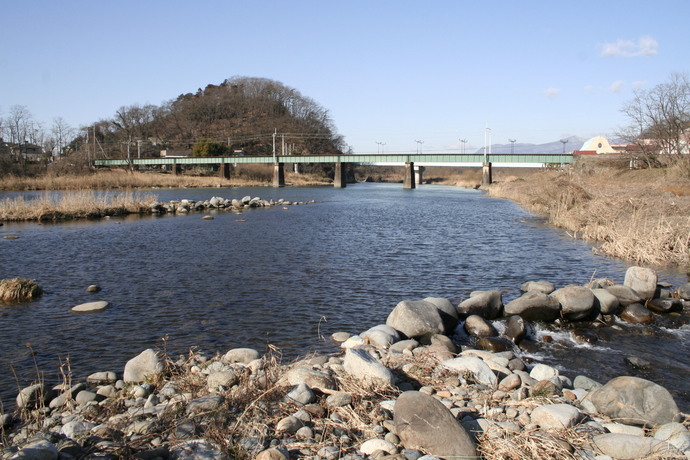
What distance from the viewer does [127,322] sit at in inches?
575

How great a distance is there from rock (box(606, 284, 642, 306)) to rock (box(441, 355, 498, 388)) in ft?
27.6

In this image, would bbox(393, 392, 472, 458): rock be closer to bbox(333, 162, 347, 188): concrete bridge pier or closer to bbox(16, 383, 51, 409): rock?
bbox(16, 383, 51, 409): rock

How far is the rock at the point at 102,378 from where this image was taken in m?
10.3

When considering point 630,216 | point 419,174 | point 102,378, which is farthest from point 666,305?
point 419,174

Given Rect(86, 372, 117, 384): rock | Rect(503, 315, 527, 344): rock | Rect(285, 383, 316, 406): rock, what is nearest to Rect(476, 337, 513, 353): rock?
Rect(503, 315, 527, 344): rock

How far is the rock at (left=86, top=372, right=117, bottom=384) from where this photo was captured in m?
10.3

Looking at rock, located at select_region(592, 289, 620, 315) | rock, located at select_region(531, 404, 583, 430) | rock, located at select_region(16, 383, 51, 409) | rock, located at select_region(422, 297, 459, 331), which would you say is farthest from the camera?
rock, located at select_region(592, 289, 620, 315)

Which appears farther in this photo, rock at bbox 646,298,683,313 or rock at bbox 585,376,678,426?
rock at bbox 646,298,683,313

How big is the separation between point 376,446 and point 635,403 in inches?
177

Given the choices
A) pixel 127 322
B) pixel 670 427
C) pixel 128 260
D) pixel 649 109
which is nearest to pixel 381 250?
pixel 128 260

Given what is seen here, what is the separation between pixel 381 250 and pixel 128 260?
40.6ft

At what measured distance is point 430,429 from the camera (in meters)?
6.81

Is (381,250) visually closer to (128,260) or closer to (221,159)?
(128,260)

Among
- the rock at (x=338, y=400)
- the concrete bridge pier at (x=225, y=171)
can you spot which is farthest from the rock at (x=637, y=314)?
the concrete bridge pier at (x=225, y=171)
